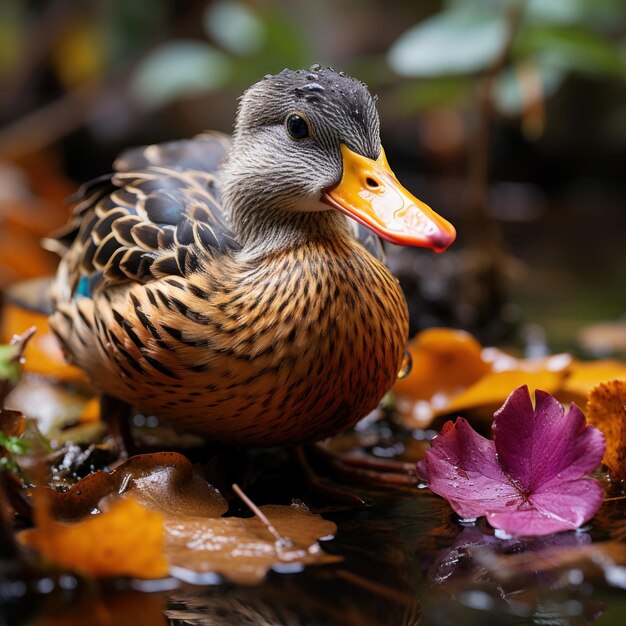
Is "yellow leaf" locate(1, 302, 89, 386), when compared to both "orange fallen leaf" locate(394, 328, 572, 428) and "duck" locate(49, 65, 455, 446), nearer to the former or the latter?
"duck" locate(49, 65, 455, 446)

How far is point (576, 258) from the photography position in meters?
3.96

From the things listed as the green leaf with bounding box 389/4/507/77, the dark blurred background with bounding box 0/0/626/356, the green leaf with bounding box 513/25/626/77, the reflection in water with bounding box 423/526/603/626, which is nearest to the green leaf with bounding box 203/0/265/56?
the dark blurred background with bounding box 0/0/626/356

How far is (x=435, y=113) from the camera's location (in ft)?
17.6

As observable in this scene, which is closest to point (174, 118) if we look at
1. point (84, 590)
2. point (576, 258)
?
point (576, 258)

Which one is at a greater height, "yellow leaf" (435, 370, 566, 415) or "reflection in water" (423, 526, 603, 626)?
"yellow leaf" (435, 370, 566, 415)

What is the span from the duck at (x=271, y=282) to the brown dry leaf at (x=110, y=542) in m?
0.40

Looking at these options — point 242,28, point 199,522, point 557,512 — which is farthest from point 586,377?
point 242,28

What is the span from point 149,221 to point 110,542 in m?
0.72

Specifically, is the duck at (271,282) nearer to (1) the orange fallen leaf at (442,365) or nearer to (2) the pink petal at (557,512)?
(2) the pink petal at (557,512)

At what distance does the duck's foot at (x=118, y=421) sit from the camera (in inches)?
76.9

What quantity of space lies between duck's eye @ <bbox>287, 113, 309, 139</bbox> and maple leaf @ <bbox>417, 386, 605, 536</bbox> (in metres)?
0.57

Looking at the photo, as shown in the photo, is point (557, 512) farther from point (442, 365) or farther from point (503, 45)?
point (503, 45)

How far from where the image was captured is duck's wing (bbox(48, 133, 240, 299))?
1.71 meters

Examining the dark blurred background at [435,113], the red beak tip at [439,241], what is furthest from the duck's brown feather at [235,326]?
the dark blurred background at [435,113]
